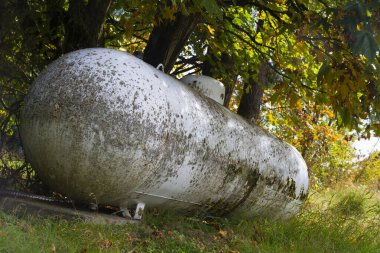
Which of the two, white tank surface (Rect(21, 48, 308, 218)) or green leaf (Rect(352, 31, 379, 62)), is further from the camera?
white tank surface (Rect(21, 48, 308, 218))

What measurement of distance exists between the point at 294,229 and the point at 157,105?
2.41m

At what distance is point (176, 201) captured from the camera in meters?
5.16

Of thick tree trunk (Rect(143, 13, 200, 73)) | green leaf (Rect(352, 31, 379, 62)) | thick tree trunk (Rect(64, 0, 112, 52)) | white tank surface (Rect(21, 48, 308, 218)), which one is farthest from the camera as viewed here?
thick tree trunk (Rect(143, 13, 200, 73))

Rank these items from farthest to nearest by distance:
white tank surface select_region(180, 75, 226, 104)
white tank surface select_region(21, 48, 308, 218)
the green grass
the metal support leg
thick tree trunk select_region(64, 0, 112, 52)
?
white tank surface select_region(180, 75, 226, 104)
thick tree trunk select_region(64, 0, 112, 52)
the metal support leg
white tank surface select_region(21, 48, 308, 218)
the green grass

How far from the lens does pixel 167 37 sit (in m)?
6.64

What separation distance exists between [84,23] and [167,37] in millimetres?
1162

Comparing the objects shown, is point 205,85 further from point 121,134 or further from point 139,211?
point 121,134

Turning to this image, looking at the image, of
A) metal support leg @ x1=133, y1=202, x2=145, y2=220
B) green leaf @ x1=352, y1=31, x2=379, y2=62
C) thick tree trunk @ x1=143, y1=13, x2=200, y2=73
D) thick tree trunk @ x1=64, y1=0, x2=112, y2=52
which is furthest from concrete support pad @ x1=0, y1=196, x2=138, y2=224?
thick tree trunk @ x1=143, y1=13, x2=200, y2=73

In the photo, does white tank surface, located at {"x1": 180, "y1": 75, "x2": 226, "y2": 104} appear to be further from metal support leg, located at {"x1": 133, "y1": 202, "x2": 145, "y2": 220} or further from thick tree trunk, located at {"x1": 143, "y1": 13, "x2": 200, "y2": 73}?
metal support leg, located at {"x1": 133, "y1": 202, "x2": 145, "y2": 220}

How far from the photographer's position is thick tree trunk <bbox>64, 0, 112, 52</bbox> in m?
5.97

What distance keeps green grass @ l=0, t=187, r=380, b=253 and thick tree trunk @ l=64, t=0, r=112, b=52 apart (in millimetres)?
2368

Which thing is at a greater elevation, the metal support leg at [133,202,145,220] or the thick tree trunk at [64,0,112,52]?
the thick tree trunk at [64,0,112,52]

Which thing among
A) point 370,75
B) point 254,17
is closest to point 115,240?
point 370,75

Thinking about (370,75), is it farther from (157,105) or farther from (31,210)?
(31,210)
